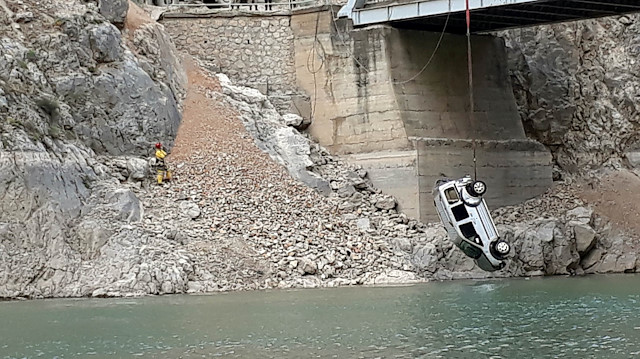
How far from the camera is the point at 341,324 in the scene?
27109 mm

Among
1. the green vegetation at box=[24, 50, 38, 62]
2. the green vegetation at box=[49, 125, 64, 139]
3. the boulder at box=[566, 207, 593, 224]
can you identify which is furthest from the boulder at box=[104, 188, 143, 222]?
the boulder at box=[566, 207, 593, 224]

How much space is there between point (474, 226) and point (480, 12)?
8.32m

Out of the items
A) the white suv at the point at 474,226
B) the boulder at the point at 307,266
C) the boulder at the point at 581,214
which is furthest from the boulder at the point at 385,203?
the boulder at the point at 581,214

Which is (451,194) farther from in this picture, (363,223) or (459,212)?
(363,223)

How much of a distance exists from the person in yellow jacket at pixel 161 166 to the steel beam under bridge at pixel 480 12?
9325mm

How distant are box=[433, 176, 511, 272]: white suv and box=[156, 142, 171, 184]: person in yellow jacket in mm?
9380

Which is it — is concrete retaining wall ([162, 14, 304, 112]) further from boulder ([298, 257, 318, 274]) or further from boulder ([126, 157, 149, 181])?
boulder ([298, 257, 318, 274])

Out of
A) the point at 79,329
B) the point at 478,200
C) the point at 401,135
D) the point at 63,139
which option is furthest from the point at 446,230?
the point at 79,329

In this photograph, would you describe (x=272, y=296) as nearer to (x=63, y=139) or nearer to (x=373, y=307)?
(x=373, y=307)

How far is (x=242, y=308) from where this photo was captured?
1195 inches

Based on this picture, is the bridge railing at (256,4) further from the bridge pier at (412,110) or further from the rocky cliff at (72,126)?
the rocky cliff at (72,126)

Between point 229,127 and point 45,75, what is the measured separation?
6.98 meters

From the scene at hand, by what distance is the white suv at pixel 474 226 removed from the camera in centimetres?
3775

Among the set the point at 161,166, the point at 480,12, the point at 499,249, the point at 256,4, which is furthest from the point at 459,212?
the point at 256,4
